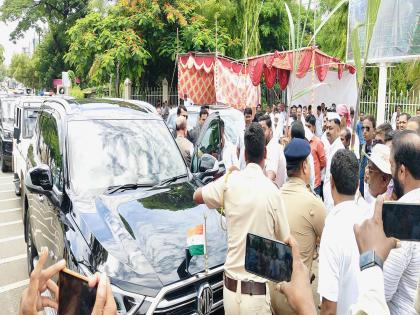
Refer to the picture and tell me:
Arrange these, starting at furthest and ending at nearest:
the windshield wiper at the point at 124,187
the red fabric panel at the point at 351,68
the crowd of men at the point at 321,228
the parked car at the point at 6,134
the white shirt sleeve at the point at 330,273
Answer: the red fabric panel at the point at 351,68 → the parked car at the point at 6,134 → the windshield wiper at the point at 124,187 → the white shirt sleeve at the point at 330,273 → the crowd of men at the point at 321,228

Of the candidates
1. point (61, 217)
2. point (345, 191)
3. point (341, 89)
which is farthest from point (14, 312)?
point (341, 89)

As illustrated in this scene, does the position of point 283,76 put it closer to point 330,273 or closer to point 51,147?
point 51,147

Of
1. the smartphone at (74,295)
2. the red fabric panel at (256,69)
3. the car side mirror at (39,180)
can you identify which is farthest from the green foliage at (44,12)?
the smartphone at (74,295)

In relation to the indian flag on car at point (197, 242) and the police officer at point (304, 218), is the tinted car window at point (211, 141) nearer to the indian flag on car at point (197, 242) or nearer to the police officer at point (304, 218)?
the indian flag on car at point (197, 242)

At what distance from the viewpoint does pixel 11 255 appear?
6.49 meters

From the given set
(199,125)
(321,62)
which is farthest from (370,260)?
(321,62)

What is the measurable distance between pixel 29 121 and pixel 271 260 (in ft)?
32.4

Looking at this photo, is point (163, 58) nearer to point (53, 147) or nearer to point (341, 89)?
point (341, 89)

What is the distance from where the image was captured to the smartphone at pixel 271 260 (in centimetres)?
147

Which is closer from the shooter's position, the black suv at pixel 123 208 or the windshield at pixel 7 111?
the black suv at pixel 123 208

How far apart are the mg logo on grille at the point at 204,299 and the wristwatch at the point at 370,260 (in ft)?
6.04

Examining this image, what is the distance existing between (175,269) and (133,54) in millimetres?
14033

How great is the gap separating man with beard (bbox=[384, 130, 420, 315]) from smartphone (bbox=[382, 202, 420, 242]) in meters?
0.66

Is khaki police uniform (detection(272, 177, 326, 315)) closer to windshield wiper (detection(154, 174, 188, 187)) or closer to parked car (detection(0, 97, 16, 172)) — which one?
windshield wiper (detection(154, 174, 188, 187))
